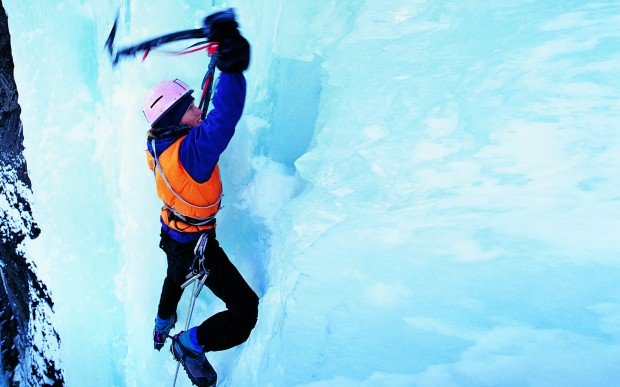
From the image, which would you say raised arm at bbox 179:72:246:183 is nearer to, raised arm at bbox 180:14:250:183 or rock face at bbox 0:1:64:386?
raised arm at bbox 180:14:250:183

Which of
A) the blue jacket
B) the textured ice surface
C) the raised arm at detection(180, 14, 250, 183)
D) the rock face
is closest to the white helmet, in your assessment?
the blue jacket

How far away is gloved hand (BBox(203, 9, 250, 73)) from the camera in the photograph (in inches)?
56.0

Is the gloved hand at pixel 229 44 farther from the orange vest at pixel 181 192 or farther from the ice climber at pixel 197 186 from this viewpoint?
the orange vest at pixel 181 192

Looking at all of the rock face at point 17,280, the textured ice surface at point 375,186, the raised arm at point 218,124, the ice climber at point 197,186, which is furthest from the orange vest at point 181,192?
the rock face at point 17,280

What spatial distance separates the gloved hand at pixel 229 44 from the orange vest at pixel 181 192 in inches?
16.0

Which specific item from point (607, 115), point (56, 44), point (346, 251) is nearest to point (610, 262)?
point (607, 115)

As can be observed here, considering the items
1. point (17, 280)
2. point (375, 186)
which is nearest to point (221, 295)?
point (375, 186)

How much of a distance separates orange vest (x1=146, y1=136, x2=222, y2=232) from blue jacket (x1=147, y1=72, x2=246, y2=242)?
0.05m

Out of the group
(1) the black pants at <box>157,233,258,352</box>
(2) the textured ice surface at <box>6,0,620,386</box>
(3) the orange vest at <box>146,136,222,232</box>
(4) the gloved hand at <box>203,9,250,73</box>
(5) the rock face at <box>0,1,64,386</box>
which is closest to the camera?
(2) the textured ice surface at <box>6,0,620,386</box>

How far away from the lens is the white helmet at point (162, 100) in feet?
5.87

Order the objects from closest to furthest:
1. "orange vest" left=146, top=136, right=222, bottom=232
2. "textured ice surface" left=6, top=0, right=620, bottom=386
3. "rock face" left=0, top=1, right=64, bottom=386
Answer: "textured ice surface" left=6, top=0, right=620, bottom=386, "orange vest" left=146, top=136, right=222, bottom=232, "rock face" left=0, top=1, right=64, bottom=386

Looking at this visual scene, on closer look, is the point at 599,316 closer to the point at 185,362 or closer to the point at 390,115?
the point at 390,115

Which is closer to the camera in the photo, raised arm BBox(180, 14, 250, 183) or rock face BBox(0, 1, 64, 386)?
raised arm BBox(180, 14, 250, 183)

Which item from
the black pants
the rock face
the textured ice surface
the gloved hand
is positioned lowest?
the rock face
